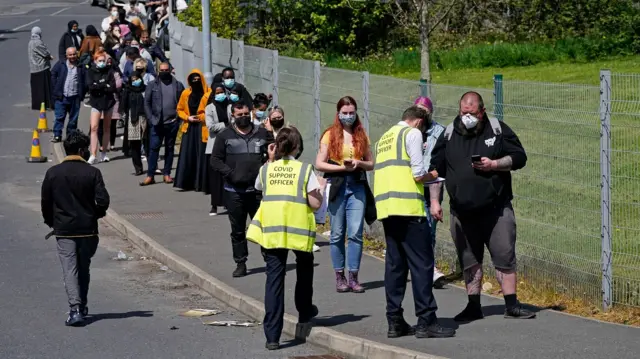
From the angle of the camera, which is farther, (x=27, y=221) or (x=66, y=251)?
(x=27, y=221)

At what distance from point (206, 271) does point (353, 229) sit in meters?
2.18

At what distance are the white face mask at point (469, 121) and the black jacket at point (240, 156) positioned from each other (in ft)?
11.3

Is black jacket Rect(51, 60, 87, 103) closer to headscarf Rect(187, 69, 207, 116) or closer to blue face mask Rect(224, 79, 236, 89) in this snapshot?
headscarf Rect(187, 69, 207, 116)

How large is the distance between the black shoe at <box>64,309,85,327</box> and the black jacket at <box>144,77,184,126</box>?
8.98 m

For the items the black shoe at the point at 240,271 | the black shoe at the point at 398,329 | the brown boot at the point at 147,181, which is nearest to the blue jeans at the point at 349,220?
the black shoe at the point at 240,271

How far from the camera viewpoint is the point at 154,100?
20000 millimetres

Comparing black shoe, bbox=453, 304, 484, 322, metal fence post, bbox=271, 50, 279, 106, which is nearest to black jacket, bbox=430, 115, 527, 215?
black shoe, bbox=453, 304, 484, 322

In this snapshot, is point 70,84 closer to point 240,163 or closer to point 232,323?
point 240,163

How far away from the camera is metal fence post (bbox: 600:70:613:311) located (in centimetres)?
1099

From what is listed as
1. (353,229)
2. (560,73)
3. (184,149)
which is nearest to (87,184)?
(353,229)

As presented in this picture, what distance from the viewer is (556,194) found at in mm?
11750

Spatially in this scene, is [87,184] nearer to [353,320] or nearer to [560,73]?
[353,320]

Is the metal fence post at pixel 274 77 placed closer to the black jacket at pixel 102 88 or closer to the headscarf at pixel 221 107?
the headscarf at pixel 221 107

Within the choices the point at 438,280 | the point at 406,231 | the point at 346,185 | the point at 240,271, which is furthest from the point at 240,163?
Result: the point at 406,231
